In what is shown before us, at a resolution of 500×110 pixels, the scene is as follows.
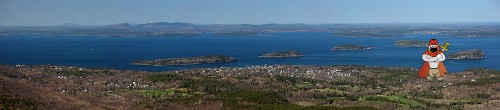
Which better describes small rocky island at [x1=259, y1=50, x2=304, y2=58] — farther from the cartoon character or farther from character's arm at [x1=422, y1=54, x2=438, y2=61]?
character's arm at [x1=422, y1=54, x2=438, y2=61]

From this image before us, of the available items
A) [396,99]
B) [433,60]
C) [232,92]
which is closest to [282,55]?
[396,99]

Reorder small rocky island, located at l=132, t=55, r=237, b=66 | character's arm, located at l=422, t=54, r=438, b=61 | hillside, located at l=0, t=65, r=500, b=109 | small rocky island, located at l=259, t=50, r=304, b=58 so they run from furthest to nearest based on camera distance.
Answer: small rocky island, located at l=259, t=50, r=304, b=58 → small rocky island, located at l=132, t=55, r=237, b=66 → hillside, located at l=0, t=65, r=500, b=109 → character's arm, located at l=422, t=54, r=438, b=61

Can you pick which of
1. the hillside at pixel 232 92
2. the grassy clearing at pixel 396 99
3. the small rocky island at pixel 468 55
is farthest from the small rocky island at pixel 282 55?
the grassy clearing at pixel 396 99

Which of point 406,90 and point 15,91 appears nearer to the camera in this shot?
point 15,91

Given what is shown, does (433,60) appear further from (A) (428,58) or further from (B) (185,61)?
(B) (185,61)

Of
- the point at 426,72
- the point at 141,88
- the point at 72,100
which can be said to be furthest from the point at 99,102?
the point at 426,72

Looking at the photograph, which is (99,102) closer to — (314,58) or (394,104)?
(394,104)

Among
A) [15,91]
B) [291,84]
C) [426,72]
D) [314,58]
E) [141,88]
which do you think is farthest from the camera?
[314,58]

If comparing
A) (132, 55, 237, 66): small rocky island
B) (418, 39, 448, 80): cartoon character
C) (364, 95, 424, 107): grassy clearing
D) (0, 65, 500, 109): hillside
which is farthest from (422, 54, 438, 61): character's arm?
(132, 55, 237, 66): small rocky island

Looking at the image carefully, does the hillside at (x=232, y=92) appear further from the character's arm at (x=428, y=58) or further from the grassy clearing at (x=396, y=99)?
the character's arm at (x=428, y=58)
